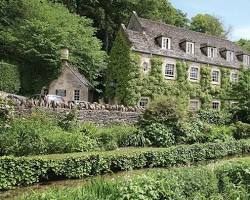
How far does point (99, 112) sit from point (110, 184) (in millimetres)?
13052

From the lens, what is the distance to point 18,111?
60.6 ft

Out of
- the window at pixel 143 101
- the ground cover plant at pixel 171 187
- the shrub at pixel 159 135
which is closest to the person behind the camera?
the ground cover plant at pixel 171 187

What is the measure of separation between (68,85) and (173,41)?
1126 cm

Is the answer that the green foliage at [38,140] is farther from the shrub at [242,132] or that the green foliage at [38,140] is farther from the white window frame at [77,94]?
the white window frame at [77,94]

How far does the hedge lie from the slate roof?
18.6 meters

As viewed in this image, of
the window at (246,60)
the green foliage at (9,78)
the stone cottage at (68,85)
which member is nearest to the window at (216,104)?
the window at (246,60)

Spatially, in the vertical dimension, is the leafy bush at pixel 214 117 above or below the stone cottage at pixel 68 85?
below

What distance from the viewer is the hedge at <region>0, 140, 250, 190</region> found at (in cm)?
1186

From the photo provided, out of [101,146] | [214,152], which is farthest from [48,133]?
[214,152]

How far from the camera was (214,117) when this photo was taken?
27125 millimetres

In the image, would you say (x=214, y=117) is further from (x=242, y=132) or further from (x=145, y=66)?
(x=145, y=66)

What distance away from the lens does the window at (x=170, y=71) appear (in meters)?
36.4

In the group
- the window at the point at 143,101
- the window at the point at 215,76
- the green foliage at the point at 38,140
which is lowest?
the green foliage at the point at 38,140

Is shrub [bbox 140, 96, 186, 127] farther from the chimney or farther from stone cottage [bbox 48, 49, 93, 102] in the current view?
the chimney
